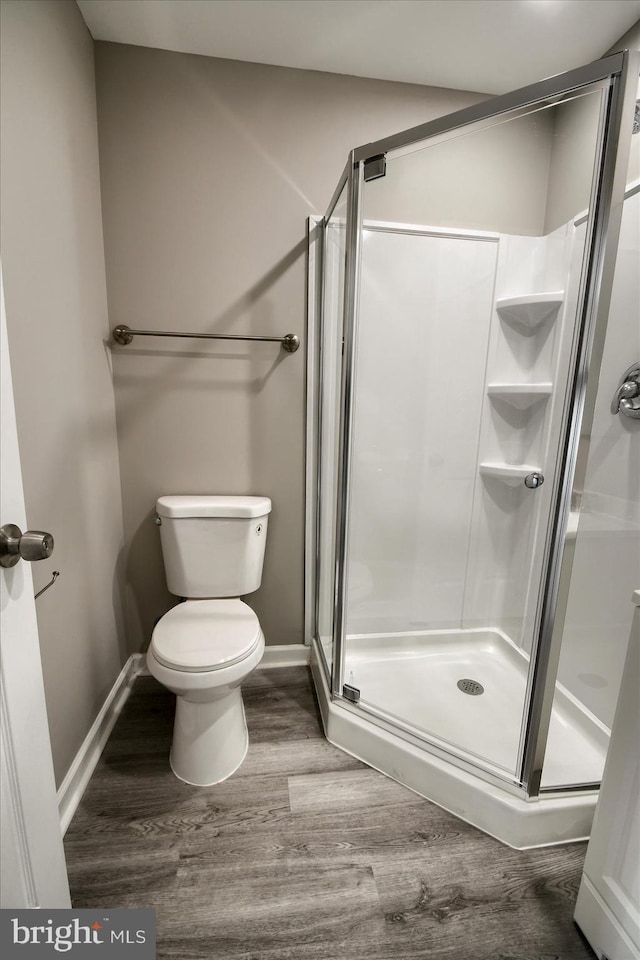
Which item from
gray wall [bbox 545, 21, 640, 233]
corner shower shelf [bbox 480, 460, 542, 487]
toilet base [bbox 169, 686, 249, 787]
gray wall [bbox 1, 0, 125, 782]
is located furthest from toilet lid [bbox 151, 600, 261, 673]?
gray wall [bbox 545, 21, 640, 233]

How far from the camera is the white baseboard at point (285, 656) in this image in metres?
1.98

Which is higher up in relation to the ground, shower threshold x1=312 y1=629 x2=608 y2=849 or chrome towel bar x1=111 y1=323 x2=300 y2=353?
chrome towel bar x1=111 y1=323 x2=300 y2=353

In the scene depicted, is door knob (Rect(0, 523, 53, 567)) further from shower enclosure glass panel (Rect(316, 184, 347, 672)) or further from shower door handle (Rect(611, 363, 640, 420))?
shower door handle (Rect(611, 363, 640, 420))

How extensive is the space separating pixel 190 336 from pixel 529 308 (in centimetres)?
131

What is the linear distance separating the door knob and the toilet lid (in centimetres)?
74

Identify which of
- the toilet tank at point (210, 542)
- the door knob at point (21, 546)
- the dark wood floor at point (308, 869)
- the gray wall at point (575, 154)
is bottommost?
the dark wood floor at point (308, 869)

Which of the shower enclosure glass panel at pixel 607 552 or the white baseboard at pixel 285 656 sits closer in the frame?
the shower enclosure glass panel at pixel 607 552

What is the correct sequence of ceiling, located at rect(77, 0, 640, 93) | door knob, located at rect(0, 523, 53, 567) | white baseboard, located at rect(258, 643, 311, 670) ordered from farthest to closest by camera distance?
white baseboard, located at rect(258, 643, 311, 670) < ceiling, located at rect(77, 0, 640, 93) < door knob, located at rect(0, 523, 53, 567)

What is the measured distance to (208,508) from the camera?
164 centimetres

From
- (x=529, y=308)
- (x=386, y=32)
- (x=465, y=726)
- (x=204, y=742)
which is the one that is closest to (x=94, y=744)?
(x=204, y=742)

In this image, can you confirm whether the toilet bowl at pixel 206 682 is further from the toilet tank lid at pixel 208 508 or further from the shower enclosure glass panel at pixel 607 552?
the shower enclosure glass panel at pixel 607 552

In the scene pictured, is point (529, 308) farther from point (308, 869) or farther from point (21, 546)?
point (308, 869)

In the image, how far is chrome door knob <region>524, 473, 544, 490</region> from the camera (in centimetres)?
164

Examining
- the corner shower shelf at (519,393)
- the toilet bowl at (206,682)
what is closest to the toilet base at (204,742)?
the toilet bowl at (206,682)
